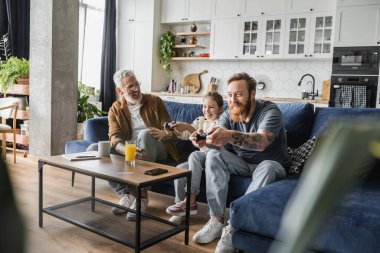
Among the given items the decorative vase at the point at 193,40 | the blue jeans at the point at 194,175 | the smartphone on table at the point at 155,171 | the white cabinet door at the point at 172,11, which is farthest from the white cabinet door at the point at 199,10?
the smartphone on table at the point at 155,171

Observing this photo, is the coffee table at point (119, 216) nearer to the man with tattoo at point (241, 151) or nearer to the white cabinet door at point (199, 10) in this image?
the man with tattoo at point (241, 151)

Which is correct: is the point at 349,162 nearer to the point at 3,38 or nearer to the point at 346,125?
the point at 346,125

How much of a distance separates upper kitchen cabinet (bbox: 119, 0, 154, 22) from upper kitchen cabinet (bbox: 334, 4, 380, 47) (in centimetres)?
285

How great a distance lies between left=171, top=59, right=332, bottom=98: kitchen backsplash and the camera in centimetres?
Answer: 512

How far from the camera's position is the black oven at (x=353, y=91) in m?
4.32

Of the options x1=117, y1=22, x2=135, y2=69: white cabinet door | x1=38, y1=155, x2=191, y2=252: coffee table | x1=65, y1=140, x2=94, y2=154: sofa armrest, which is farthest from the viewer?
x1=117, y1=22, x2=135, y2=69: white cabinet door

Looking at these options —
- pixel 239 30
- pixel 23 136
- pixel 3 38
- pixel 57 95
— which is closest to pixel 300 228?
pixel 57 95

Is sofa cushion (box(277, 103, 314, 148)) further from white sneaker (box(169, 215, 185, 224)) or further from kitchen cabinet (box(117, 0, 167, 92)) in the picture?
kitchen cabinet (box(117, 0, 167, 92))

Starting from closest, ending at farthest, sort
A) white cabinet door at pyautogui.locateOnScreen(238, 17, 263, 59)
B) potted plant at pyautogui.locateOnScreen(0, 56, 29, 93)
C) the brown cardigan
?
the brown cardigan
potted plant at pyautogui.locateOnScreen(0, 56, 29, 93)
white cabinet door at pyautogui.locateOnScreen(238, 17, 263, 59)

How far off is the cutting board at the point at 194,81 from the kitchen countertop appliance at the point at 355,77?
2106mm

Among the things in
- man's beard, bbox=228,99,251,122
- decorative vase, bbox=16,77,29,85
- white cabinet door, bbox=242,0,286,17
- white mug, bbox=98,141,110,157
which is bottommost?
white mug, bbox=98,141,110,157

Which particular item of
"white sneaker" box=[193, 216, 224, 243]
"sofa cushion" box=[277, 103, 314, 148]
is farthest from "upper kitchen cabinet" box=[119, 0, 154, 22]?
"white sneaker" box=[193, 216, 224, 243]

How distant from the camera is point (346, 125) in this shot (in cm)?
9

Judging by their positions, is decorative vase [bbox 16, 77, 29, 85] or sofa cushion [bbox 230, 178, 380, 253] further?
decorative vase [bbox 16, 77, 29, 85]
